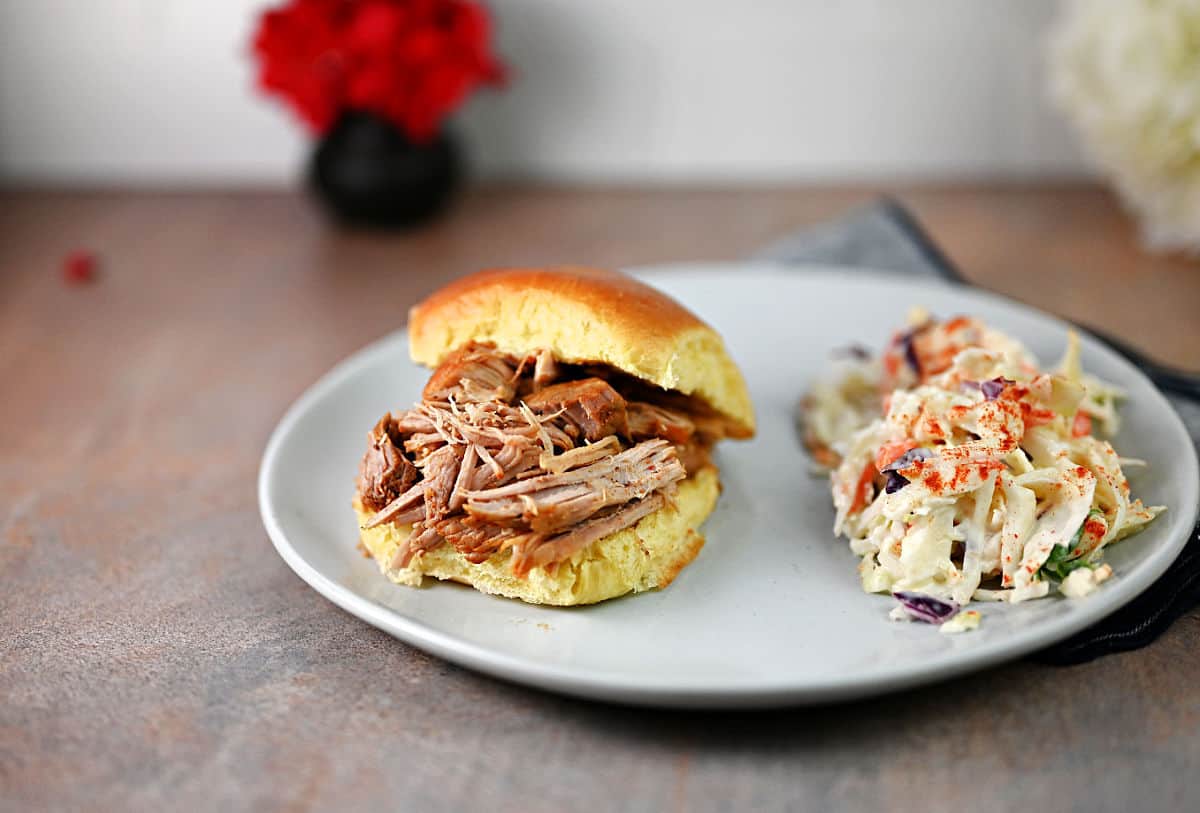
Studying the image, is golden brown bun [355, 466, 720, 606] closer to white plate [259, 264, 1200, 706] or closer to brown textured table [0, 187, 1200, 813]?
white plate [259, 264, 1200, 706]

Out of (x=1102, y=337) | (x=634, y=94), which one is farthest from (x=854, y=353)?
(x=634, y=94)

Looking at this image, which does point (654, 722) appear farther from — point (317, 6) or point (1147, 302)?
point (317, 6)

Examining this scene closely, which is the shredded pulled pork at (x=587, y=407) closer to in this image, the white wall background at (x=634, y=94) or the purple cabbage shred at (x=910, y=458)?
the purple cabbage shred at (x=910, y=458)

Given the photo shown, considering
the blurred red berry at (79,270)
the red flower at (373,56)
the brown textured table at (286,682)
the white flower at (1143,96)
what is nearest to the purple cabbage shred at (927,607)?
the brown textured table at (286,682)

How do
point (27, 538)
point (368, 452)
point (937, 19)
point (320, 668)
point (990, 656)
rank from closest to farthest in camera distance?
point (990, 656), point (320, 668), point (368, 452), point (27, 538), point (937, 19)

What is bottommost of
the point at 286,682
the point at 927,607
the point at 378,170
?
the point at 286,682

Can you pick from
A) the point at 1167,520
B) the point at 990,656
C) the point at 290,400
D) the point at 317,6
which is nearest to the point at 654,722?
the point at 990,656

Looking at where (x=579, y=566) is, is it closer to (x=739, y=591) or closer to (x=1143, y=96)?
(x=739, y=591)

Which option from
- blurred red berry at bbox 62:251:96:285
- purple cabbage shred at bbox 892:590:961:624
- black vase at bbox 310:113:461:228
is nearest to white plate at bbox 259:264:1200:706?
purple cabbage shred at bbox 892:590:961:624
